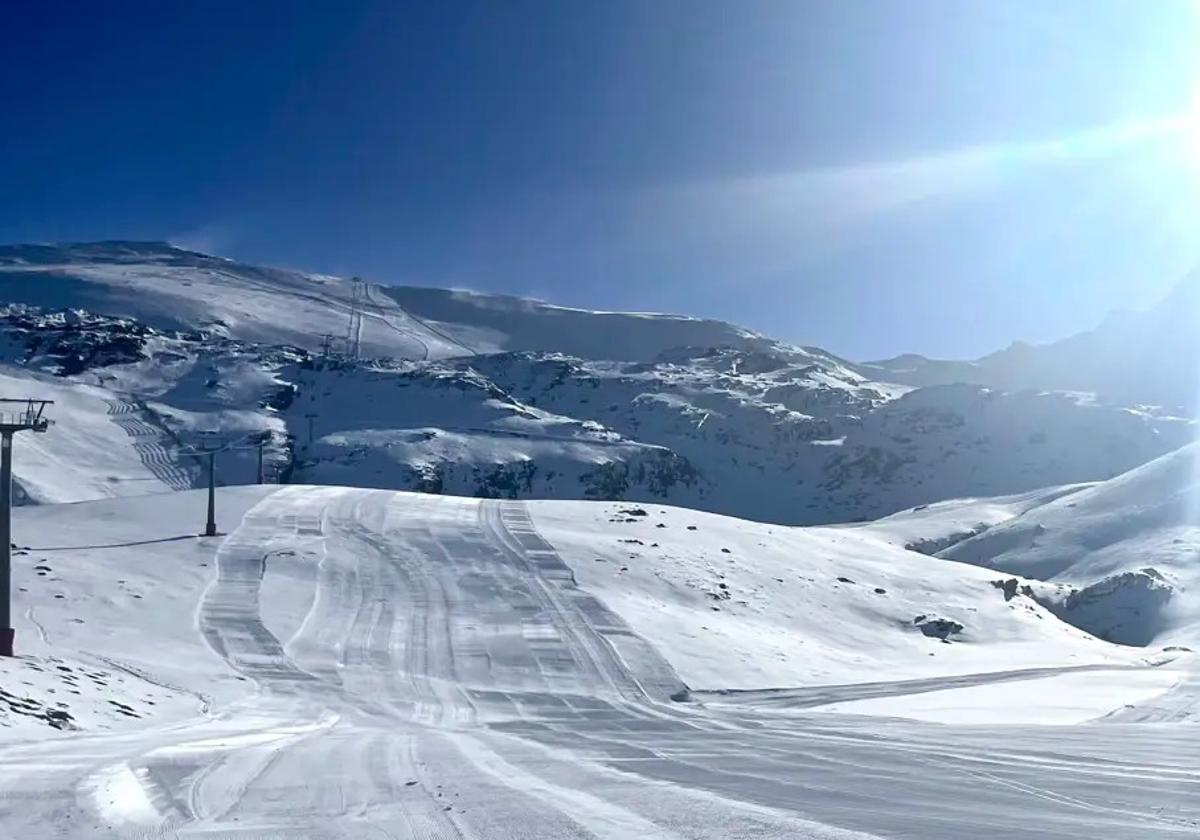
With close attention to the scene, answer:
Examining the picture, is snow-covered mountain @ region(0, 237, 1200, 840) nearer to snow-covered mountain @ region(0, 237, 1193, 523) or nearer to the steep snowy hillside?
the steep snowy hillside

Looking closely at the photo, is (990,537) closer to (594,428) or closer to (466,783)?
(466,783)

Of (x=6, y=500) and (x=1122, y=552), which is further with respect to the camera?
(x=1122, y=552)

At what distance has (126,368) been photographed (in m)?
180

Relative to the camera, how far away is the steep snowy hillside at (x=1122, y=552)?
178ft

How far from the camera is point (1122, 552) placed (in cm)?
7219

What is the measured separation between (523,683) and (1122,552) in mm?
60019

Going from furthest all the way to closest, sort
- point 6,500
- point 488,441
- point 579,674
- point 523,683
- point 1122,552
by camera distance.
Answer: point 488,441
point 1122,552
point 579,674
point 523,683
point 6,500

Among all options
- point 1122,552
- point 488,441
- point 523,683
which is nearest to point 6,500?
point 523,683

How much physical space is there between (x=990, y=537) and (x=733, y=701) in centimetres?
6979

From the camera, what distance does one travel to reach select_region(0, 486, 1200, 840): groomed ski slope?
9.38 m

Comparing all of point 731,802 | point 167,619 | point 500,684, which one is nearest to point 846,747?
point 731,802

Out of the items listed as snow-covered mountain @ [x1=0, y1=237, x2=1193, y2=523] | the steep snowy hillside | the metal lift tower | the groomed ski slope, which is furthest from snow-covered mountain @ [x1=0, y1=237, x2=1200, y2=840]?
snow-covered mountain @ [x1=0, y1=237, x2=1193, y2=523]

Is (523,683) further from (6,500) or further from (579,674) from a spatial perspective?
(6,500)

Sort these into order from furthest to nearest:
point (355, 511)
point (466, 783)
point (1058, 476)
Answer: point (1058, 476)
point (355, 511)
point (466, 783)
